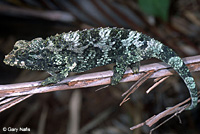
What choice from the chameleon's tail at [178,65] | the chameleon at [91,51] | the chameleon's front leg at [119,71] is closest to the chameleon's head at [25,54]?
the chameleon at [91,51]

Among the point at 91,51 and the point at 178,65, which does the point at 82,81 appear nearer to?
the point at 91,51

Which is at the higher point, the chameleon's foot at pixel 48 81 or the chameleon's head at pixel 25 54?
the chameleon's head at pixel 25 54

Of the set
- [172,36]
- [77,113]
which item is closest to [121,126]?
[77,113]

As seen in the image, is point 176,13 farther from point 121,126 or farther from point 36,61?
point 36,61

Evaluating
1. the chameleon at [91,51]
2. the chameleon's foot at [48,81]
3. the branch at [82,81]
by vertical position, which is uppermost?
the chameleon at [91,51]

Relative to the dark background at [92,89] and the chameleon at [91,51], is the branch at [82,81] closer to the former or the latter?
the chameleon at [91,51]

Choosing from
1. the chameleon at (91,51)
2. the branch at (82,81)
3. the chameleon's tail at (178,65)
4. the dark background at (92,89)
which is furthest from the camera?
the dark background at (92,89)

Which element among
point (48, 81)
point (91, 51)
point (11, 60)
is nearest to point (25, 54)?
point (11, 60)

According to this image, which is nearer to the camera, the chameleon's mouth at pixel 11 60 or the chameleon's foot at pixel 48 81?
the chameleon's foot at pixel 48 81
